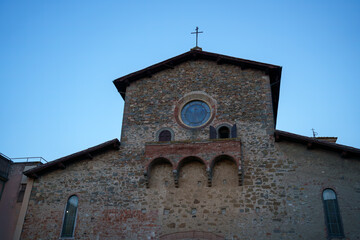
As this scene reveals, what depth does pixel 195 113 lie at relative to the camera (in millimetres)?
19016

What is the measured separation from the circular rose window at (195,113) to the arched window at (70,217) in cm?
664

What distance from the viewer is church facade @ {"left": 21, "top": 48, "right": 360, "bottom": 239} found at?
1547 centimetres

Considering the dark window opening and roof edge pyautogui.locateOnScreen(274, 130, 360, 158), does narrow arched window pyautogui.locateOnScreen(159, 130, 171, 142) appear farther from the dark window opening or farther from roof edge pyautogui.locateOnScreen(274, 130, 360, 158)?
the dark window opening

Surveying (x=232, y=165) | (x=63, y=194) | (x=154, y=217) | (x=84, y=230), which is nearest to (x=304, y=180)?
(x=232, y=165)

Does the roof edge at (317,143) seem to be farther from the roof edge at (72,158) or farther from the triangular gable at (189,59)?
the roof edge at (72,158)

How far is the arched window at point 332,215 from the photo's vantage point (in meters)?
14.6

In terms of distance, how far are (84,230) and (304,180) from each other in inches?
395

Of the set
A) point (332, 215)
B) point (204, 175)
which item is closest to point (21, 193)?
point (204, 175)

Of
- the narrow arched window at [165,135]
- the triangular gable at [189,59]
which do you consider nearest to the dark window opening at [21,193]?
the triangular gable at [189,59]

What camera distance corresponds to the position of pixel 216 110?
1864 cm

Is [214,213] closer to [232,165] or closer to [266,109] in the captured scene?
[232,165]

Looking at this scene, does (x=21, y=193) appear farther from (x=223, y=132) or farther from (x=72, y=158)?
(x=223, y=132)

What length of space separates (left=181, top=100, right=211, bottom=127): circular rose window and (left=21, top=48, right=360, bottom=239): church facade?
2.1 inches

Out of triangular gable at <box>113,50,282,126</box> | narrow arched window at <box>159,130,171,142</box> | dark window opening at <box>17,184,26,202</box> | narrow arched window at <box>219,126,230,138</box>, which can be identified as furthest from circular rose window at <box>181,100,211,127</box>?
dark window opening at <box>17,184,26,202</box>
